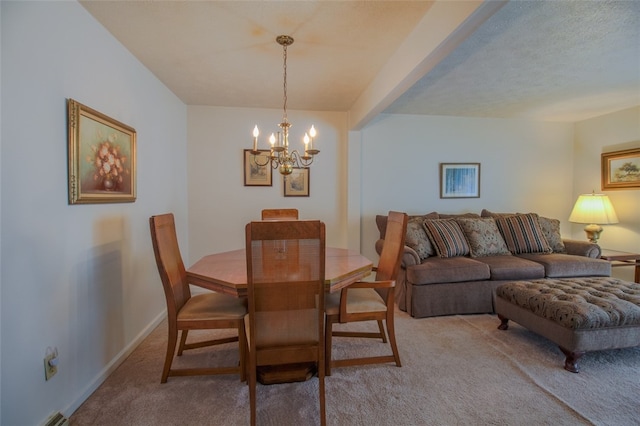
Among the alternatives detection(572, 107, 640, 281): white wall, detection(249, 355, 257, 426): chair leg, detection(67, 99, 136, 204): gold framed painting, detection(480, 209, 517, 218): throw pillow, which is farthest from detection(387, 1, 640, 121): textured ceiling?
detection(67, 99, 136, 204): gold framed painting

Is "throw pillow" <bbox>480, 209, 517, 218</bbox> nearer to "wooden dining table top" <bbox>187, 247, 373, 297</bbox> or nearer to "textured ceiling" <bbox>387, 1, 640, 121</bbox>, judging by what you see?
"textured ceiling" <bbox>387, 1, 640, 121</bbox>

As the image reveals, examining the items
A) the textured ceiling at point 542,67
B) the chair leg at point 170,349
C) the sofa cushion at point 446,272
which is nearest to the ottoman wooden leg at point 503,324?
the sofa cushion at point 446,272

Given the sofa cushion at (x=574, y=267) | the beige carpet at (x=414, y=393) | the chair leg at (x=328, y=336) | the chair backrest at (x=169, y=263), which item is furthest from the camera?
the sofa cushion at (x=574, y=267)

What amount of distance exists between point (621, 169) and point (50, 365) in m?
Result: 6.07

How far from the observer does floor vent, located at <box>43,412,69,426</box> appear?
1489 millimetres

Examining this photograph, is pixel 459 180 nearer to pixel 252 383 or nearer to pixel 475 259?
pixel 475 259

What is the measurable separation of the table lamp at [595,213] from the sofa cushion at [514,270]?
4.72 ft

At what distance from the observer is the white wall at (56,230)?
4.38 feet

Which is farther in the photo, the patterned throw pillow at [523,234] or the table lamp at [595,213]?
the table lamp at [595,213]

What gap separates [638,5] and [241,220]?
12.9 feet

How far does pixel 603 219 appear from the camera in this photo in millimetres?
3797

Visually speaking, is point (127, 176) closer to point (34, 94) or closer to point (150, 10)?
point (34, 94)

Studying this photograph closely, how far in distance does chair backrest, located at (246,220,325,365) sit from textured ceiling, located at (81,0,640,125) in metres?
1.39

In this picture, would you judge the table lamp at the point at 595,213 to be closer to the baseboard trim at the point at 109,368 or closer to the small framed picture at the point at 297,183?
the small framed picture at the point at 297,183
